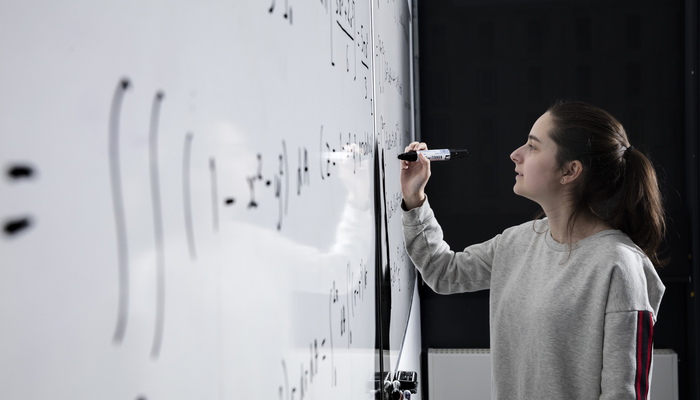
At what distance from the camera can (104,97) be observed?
6.9 inches

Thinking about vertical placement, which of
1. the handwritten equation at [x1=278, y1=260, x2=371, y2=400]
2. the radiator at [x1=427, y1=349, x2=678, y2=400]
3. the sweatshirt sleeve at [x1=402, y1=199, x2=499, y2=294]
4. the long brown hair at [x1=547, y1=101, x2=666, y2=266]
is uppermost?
the long brown hair at [x1=547, y1=101, x2=666, y2=266]

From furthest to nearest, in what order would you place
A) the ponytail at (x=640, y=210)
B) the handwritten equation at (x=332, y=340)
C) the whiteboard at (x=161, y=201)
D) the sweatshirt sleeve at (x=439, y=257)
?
1. the sweatshirt sleeve at (x=439, y=257)
2. the ponytail at (x=640, y=210)
3. the handwritten equation at (x=332, y=340)
4. the whiteboard at (x=161, y=201)

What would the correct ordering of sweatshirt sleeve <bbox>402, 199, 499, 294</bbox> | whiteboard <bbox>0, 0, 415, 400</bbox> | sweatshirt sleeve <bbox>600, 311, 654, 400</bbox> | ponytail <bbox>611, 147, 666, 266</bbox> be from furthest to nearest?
sweatshirt sleeve <bbox>402, 199, 499, 294</bbox> < ponytail <bbox>611, 147, 666, 266</bbox> < sweatshirt sleeve <bbox>600, 311, 654, 400</bbox> < whiteboard <bbox>0, 0, 415, 400</bbox>

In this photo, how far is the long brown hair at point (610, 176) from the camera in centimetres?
116

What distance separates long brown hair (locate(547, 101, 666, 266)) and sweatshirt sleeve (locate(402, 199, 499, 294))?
26cm

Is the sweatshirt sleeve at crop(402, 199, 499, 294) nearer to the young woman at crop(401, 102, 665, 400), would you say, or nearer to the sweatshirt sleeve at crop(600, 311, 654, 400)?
the young woman at crop(401, 102, 665, 400)

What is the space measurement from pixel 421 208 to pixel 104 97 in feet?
3.63

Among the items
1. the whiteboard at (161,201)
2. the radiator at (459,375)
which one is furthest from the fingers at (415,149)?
the radiator at (459,375)

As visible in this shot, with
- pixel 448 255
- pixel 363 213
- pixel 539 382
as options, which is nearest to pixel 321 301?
pixel 363 213

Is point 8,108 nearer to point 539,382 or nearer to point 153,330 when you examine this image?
point 153,330

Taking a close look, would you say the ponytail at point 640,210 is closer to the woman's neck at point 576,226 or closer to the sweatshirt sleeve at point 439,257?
the woman's neck at point 576,226

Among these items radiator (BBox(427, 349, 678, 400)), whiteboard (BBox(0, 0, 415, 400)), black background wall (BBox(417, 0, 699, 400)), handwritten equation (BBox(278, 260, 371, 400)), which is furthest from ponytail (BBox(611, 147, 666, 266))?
radiator (BBox(427, 349, 678, 400))

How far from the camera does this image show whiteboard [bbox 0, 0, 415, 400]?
0.15 metres

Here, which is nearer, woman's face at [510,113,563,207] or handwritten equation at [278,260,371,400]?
handwritten equation at [278,260,371,400]
